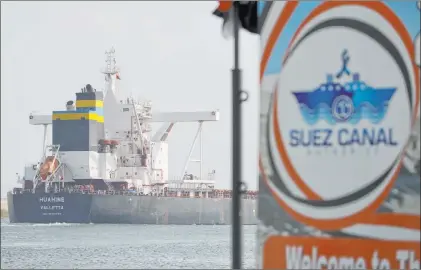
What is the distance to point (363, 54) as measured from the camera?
14.0 ft

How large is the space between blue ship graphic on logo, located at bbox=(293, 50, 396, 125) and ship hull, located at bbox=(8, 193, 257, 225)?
157 ft

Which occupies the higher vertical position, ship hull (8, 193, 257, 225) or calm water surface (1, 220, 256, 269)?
ship hull (8, 193, 257, 225)

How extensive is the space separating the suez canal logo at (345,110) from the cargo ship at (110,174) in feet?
162

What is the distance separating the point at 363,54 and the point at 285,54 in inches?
15.1

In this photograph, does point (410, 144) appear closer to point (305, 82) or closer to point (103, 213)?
point (305, 82)

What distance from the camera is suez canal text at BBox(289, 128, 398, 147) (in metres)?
4.25

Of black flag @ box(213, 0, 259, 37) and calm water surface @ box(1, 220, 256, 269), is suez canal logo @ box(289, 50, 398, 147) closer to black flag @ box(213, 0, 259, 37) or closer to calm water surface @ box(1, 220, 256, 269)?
black flag @ box(213, 0, 259, 37)

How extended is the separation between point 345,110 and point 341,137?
0.12 metres

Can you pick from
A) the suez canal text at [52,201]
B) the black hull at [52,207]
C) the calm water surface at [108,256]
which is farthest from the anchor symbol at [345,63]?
the suez canal text at [52,201]

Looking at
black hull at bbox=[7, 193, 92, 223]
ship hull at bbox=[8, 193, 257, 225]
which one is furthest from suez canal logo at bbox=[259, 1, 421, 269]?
black hull at bbox=[7, 193, 92, 223]

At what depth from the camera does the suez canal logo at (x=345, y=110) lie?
14.0ft

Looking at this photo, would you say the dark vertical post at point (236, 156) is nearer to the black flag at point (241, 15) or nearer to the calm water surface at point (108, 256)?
the black flag at point (241, 15)

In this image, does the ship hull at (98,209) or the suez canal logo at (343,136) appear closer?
the suez canal logo at (343,136)

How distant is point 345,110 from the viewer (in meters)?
4.34
